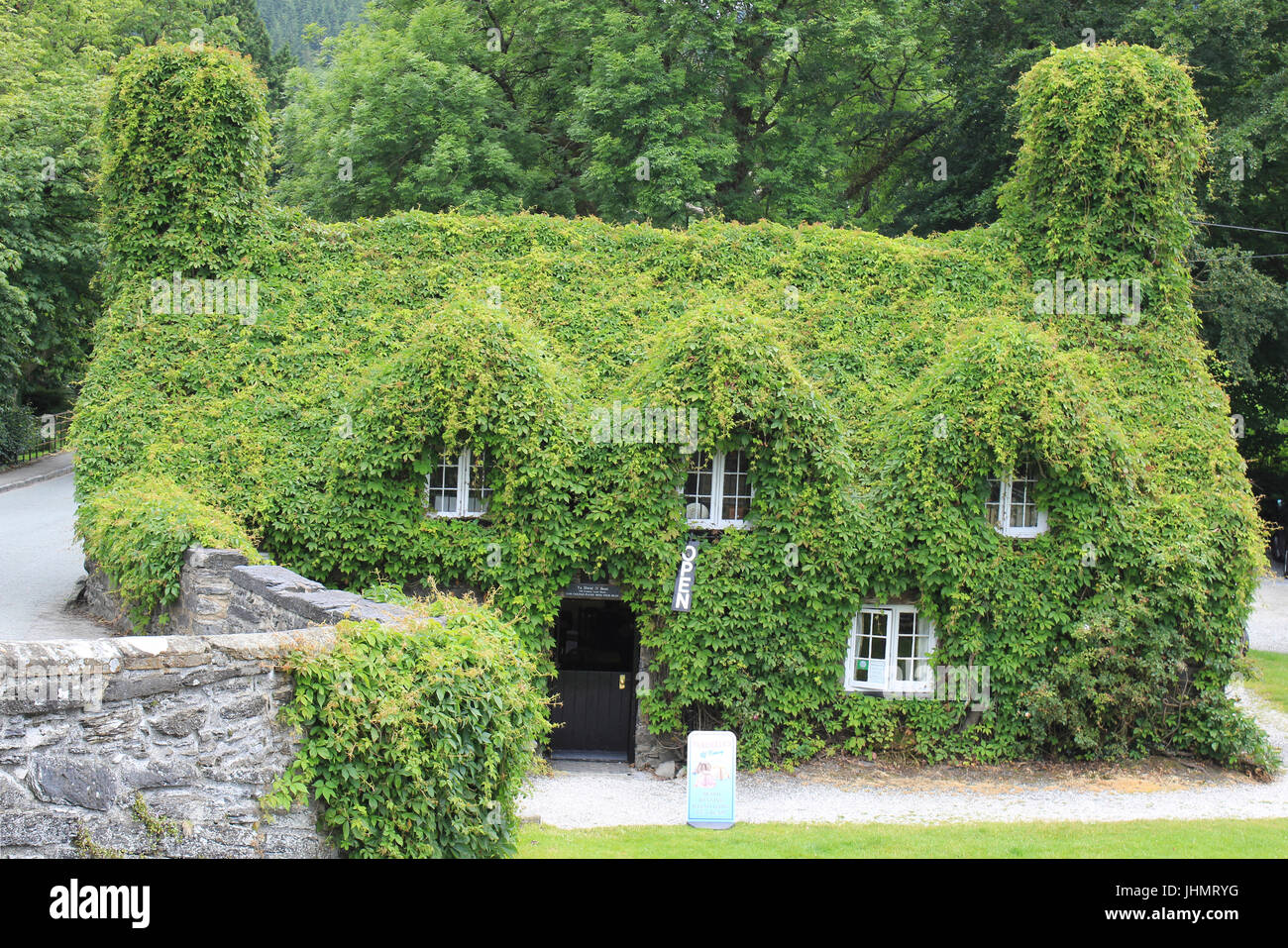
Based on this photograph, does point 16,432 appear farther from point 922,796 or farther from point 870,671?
point 922,796

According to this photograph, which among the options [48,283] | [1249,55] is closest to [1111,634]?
[1249,55]

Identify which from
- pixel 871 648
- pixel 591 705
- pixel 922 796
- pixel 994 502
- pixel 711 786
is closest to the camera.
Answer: pixel 711 786

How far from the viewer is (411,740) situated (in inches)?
273

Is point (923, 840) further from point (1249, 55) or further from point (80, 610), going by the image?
point (1249, 55)

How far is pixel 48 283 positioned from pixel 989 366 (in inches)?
1036

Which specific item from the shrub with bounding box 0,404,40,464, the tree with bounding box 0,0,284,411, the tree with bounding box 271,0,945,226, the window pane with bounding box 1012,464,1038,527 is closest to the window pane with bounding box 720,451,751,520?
the window pane with bounding box 1012,464,1038,527

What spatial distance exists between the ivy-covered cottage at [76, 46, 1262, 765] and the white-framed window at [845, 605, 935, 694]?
0.05 meters

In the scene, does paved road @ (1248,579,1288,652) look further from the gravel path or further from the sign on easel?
the sign on easel

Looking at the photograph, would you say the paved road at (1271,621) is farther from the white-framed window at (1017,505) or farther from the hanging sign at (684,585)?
the hanging sign at (684,585)

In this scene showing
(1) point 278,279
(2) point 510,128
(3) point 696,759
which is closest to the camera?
(3) point 696,759

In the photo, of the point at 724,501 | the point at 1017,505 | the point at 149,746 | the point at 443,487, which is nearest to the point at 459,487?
the point at 443,487

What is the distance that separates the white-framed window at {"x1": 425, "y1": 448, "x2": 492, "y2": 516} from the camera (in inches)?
656

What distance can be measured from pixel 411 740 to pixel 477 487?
10012mm

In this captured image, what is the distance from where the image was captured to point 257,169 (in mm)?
19750
